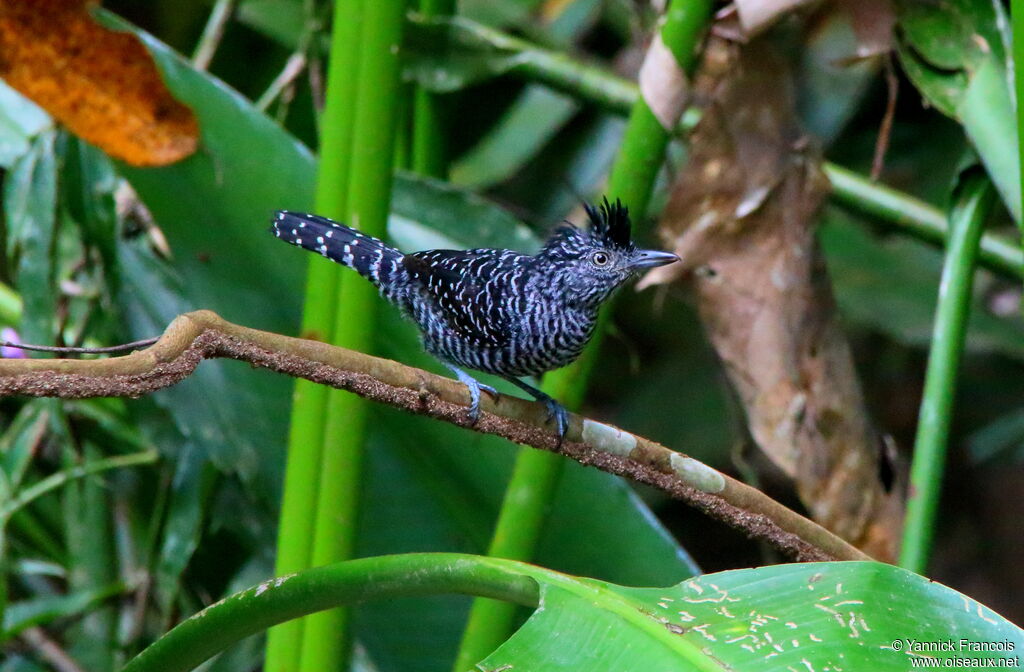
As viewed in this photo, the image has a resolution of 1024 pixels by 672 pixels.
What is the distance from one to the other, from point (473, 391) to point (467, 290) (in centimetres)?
51

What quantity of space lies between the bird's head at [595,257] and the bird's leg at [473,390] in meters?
0.29

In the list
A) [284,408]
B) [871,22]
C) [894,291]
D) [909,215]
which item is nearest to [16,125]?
[284,408]

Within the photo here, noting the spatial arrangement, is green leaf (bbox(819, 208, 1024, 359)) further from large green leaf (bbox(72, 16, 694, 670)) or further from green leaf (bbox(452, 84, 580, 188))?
large green leaf (bbox(72, 16, 694, 670))

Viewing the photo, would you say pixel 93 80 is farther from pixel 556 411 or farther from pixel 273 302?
pixel 556 411

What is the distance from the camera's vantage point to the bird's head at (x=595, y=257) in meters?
2.00

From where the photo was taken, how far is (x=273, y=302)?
2182 mm

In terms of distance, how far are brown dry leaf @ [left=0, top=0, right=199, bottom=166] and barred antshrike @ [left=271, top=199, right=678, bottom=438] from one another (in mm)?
304

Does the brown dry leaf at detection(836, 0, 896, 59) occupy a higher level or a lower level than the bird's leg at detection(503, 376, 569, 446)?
higher

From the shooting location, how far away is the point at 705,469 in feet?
4.45

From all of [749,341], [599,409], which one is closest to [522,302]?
[749,341]

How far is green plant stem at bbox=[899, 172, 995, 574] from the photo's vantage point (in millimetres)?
1666

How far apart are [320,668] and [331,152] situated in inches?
31.3

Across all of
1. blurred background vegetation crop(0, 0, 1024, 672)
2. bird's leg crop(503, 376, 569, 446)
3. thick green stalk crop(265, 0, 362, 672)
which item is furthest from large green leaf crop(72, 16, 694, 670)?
thick green stalk crop(265, 0, 362, 672)

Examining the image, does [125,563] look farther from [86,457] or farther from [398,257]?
[398,257]
